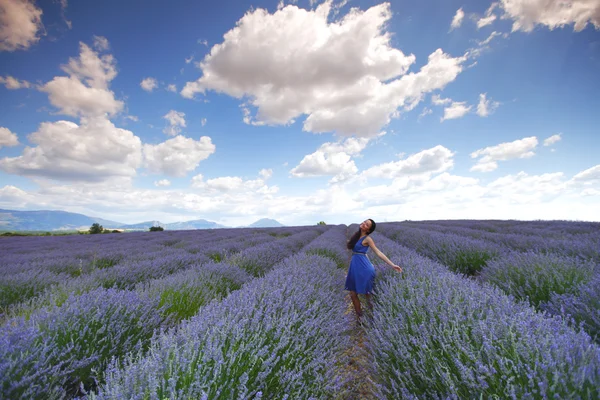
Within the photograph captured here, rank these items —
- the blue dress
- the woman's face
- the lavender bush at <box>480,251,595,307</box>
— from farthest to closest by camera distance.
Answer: the woman's face
the blue dress
the lavender bush at <box>480,251,595,307</box>

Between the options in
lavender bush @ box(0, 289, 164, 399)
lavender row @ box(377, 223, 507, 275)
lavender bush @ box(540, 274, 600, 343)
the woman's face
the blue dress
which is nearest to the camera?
lavender bush @ box(0, 289, 164, 399)

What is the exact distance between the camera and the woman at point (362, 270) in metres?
3.15

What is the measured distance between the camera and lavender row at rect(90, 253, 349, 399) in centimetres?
111

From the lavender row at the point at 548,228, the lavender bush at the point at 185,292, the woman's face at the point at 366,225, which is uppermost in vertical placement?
the woman's face at the point at 366,225

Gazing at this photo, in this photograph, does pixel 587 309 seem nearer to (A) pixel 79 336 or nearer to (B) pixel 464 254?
(B) pixel 464 254

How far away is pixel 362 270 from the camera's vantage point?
3189 millimetres

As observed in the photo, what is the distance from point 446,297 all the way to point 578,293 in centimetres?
166

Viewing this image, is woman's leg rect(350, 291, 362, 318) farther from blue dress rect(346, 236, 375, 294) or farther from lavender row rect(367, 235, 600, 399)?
lavender row rect(367, 235, 600, 399)

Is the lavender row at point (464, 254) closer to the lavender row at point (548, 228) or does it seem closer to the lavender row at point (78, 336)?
the lavender row at point (548, 228)

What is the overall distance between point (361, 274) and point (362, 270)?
5cm

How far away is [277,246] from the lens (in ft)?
22.0

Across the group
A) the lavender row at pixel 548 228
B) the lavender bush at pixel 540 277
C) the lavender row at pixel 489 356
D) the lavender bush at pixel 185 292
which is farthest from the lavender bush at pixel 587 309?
the lavender row at pixel 548 228

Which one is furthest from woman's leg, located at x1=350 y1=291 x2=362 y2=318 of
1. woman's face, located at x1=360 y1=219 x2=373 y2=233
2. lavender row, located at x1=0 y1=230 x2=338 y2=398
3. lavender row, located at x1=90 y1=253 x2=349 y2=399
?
lavender row, located at x1=0 y1=230 x2=338 y2=398

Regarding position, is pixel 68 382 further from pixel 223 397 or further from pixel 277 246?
pixel 277 246
